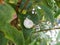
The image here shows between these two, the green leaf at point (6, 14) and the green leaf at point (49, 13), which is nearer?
the green leaf at point (6, 14)

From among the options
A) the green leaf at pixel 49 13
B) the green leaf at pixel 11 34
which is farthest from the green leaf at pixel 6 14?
the green leaf at pixel 49 13

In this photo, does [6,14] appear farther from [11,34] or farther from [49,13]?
[49,13]

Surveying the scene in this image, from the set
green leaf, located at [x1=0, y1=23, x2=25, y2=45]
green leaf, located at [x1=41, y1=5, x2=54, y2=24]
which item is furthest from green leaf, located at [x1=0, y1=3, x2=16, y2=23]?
green leaf, located at [x1=41, y1=5, x2=54, y2=24]

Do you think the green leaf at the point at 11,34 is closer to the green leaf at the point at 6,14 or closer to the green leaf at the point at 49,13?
the green leaf at the point at 6,14

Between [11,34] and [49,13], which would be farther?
[49,13]

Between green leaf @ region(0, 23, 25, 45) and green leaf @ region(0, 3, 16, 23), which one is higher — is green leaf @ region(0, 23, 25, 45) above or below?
below

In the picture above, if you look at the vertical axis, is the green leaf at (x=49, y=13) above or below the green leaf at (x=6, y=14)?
below

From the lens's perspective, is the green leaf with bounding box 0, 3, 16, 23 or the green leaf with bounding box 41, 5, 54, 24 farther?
the green leaf with bounding box 41, 5, 54, 24

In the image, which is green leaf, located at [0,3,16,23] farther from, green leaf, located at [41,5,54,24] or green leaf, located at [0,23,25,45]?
green leaf, located at [41,5,54,24]

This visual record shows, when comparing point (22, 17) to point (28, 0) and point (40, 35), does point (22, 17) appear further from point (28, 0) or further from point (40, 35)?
point (40, 35)

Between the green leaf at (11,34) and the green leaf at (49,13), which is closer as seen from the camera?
the green leaf at (11,34)

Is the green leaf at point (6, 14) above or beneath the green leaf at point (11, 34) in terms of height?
above

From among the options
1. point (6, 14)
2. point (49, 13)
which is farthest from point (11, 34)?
point (49, 13)

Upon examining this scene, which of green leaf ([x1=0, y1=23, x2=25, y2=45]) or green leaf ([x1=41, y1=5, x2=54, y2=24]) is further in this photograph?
green leaf ([x1=41, y1=5, x2=54, y2=24])
